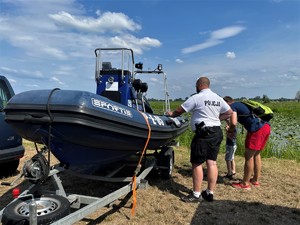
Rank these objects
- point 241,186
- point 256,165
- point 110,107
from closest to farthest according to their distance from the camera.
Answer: point 110,107 → point 241,186 → point 256,165

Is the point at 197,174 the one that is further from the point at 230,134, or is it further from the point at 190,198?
the point at 230,134

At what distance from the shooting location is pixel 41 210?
3025 mm

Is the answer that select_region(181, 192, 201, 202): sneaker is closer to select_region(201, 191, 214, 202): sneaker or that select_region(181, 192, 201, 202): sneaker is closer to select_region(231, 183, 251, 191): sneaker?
select_region(201, 191, 214, 202): sneaker

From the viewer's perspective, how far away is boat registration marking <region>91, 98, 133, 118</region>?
11.6 ft

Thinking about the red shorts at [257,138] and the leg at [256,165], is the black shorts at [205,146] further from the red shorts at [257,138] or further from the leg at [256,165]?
the leg at [256,165]

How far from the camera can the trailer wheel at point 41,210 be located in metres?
Answer: 2.80

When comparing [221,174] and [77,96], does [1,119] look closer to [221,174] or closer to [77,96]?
[77,96]

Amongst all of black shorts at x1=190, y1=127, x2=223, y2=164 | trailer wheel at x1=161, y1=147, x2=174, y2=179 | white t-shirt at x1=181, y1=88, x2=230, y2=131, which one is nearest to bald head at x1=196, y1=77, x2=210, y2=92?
white t-shirt at x1=181, y1=88, x2=230, y2=131

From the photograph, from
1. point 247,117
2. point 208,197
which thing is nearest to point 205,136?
point 208,197

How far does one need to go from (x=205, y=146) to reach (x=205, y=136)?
14 cm

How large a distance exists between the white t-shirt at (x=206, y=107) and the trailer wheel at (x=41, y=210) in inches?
85.7

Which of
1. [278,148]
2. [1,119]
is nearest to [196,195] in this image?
[1,119]

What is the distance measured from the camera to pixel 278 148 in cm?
910

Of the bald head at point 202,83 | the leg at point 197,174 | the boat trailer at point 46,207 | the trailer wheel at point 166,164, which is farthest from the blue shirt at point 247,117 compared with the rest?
the boat trailer at point 46,207
